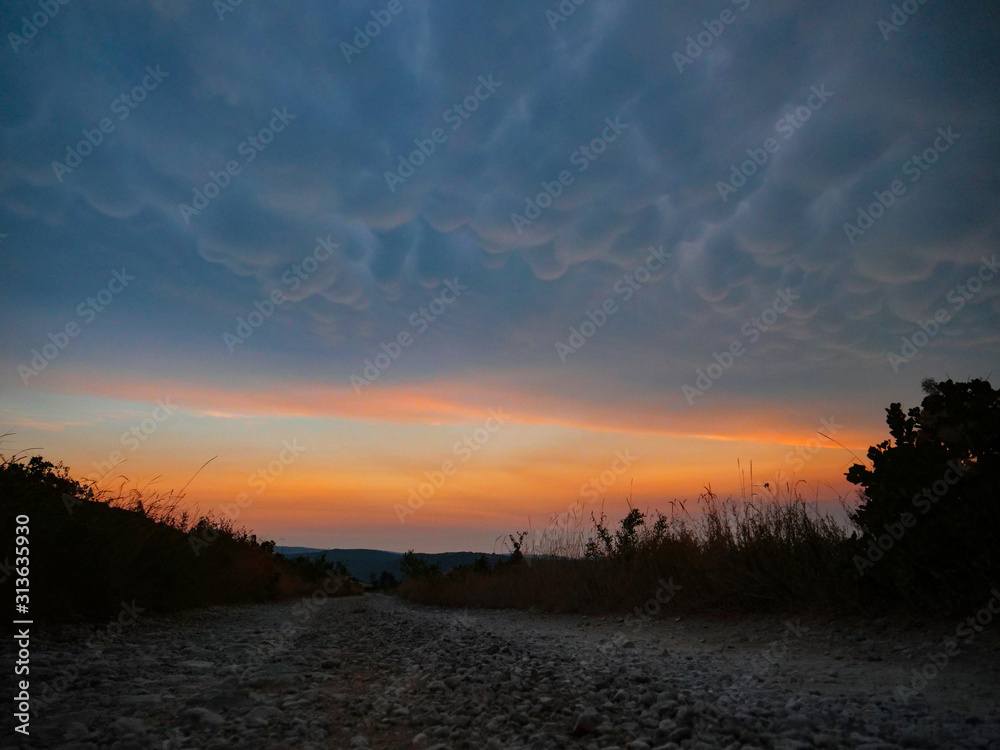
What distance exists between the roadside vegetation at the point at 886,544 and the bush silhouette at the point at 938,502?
1 cm

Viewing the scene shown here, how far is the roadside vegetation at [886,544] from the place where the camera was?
16.9 ft

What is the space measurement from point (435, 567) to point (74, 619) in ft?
69.2

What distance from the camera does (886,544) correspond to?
5.89 m

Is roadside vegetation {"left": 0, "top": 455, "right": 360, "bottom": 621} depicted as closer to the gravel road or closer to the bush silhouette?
the gravel road

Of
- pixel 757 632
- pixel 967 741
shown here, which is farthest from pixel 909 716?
pixel 757 632

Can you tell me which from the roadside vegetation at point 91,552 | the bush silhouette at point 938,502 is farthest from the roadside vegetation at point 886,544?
the roadside vegetation at point 91,552

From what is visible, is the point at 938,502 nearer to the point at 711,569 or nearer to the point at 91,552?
the point at 711,569

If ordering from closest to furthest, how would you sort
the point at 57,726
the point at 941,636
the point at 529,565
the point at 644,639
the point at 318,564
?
the point at 57,726, the point at 941,636, the point at 644,639, the point at 529,565, the point at 318,564

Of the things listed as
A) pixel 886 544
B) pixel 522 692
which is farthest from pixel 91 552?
pixel 886 544

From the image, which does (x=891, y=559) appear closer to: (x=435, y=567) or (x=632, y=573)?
(x=632, y=573)

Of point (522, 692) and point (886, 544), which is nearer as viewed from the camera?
point (522, 692)

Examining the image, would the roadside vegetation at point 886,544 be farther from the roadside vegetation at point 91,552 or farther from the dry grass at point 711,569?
the roadside vegetation at point 91,552

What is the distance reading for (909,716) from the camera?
3238 mm

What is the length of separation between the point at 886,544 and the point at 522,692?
4.54m
